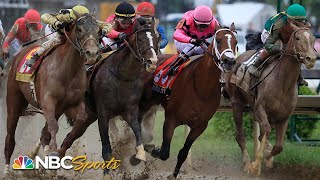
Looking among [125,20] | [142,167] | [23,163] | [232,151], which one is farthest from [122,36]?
[232,151]

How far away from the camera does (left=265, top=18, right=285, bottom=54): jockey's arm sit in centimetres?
1220

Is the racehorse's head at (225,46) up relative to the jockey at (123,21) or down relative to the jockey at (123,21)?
down

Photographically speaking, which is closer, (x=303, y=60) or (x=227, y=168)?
(x=303, y=60)

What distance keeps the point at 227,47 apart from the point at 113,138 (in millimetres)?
2728

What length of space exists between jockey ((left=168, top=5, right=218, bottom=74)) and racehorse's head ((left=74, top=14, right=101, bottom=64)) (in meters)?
1.43

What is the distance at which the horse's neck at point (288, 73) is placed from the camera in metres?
12.0

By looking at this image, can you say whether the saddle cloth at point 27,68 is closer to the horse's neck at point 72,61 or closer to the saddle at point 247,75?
the horse's neck at point 72,61

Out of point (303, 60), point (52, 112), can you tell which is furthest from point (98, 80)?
point (303, 60)

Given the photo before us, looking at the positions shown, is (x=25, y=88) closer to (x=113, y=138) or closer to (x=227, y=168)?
(x=113, y=138)

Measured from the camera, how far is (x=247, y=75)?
12812 millimetres


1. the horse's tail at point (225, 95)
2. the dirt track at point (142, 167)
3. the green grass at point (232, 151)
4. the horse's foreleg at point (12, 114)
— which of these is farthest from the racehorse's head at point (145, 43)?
the green grass at point (232, 151)

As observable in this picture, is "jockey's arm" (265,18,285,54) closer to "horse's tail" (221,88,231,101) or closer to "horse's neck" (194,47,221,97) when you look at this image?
"horse's neck" (194,47,221,97)

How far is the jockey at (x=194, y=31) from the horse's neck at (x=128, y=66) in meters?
0.97

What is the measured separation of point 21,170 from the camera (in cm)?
1233
